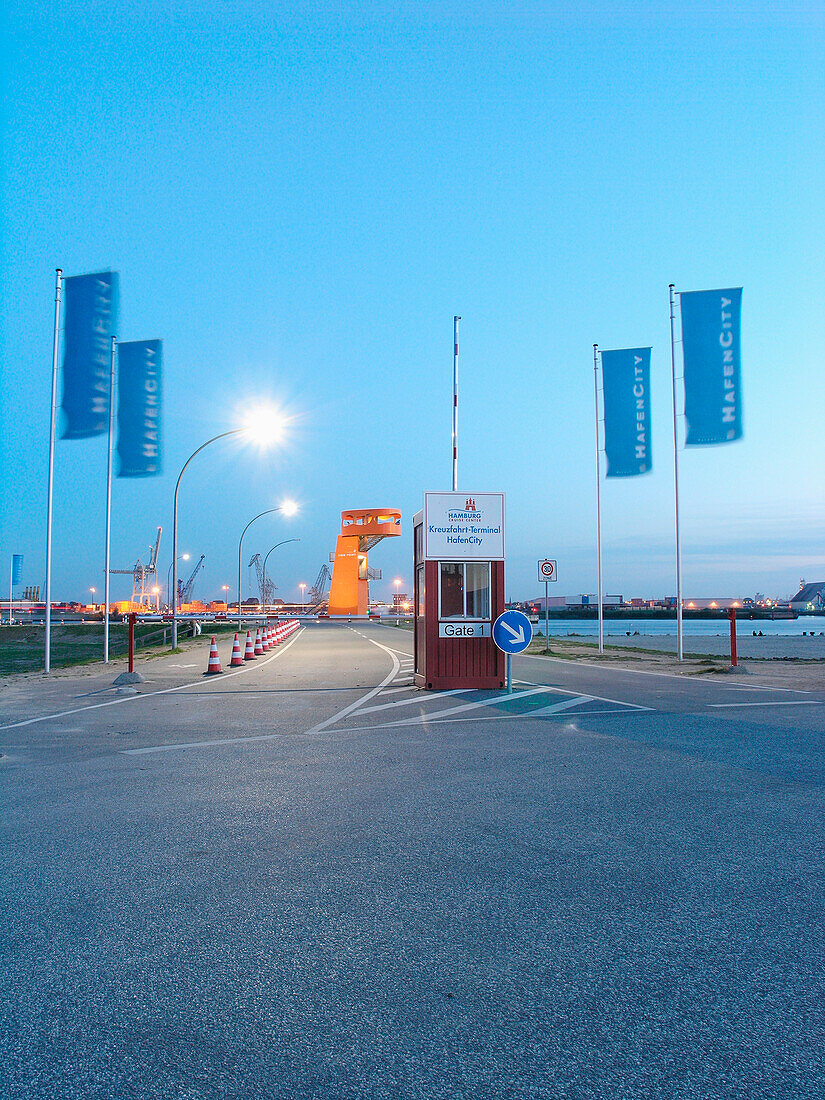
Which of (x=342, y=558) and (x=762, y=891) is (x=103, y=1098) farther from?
(x=342, y=558)

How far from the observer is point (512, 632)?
42.5 feet

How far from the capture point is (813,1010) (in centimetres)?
291

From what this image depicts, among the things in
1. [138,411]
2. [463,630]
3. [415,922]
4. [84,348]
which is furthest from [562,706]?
[84,348]

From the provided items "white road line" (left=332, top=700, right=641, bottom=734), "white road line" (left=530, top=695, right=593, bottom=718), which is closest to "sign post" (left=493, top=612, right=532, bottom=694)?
"white road line" (left=530, top=695, right=593, bottom=718)

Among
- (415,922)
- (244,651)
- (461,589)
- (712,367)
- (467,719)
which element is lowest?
(244,651)

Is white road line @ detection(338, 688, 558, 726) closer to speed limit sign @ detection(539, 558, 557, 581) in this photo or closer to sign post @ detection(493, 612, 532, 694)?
sign post @ detection(493, 612, 532, 694)

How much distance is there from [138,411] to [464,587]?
1127 centimetres

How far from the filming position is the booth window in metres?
14.8

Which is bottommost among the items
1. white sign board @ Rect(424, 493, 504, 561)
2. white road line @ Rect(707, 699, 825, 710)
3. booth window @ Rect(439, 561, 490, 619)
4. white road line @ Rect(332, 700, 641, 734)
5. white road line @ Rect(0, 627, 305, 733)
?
white road line @ Rect(0, 627, 305, 733)

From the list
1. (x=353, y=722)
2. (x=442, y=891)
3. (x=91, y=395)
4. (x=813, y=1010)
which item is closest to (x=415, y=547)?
(x=353, y=722)

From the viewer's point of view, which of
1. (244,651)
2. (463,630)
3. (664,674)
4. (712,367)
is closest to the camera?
(463,630)

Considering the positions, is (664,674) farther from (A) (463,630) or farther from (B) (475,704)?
(B) (475,704)

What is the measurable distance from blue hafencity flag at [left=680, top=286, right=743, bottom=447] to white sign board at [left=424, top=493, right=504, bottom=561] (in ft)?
29.3

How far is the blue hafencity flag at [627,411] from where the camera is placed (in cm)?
2306
